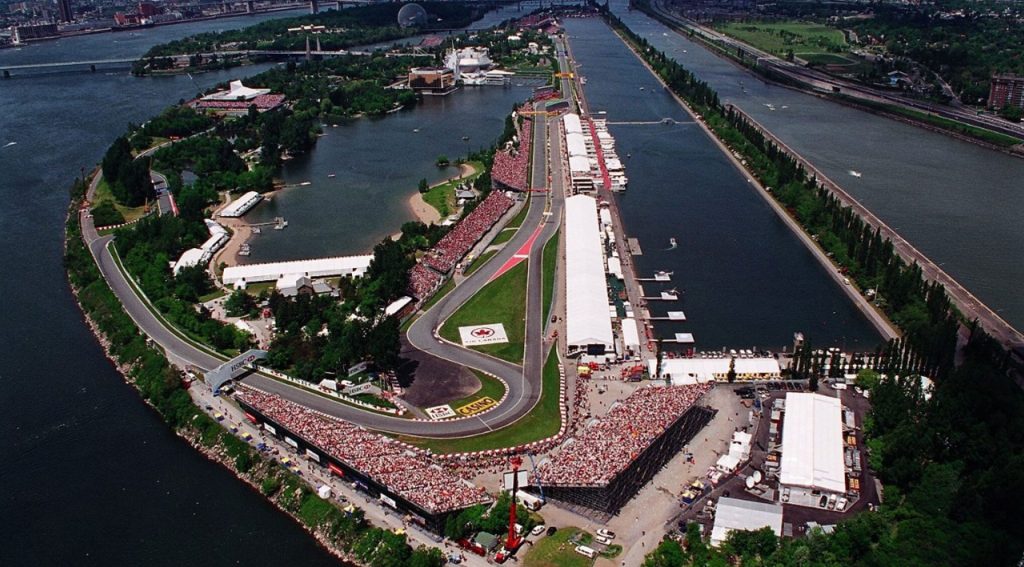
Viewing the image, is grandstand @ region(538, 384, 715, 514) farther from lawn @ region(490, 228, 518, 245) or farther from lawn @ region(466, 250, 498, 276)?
lawn @ region(490, 228, 518, 245)

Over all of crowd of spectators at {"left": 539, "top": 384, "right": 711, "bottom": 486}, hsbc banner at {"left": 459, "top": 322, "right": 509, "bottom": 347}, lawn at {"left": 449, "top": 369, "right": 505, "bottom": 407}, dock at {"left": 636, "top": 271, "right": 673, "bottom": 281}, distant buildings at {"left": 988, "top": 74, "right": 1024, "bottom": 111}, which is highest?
distant buildings at {"left": 988, "top": 74, "right": 1024, "bottom": 111}

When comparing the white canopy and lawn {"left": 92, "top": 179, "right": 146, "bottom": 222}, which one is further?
the white canopy

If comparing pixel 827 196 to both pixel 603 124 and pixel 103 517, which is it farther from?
pixel 103 517

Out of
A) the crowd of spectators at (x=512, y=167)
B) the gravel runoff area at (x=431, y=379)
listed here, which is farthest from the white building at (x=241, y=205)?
the gravel runoff area at (x=431, y=379)

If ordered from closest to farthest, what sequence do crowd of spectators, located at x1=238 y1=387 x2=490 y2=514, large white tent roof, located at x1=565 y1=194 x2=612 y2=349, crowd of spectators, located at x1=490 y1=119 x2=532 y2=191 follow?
1. crowd of spectators, located at x1=238 y1=387 x2=490 y2=514
2. large white tent roof, located at x1=565 y1=194 x2=612 y2=349
3. crowd of spectators, located at x1=490 y1=119 x2=532 y2=191

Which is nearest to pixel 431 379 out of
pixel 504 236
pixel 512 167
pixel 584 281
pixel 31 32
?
pixel 584 281

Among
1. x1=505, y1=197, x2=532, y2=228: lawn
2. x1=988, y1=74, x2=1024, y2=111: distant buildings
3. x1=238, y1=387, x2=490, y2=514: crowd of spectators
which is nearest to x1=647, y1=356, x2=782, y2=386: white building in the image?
x1=238, y1=387, x2=490, y2=514: crowd of spectators
